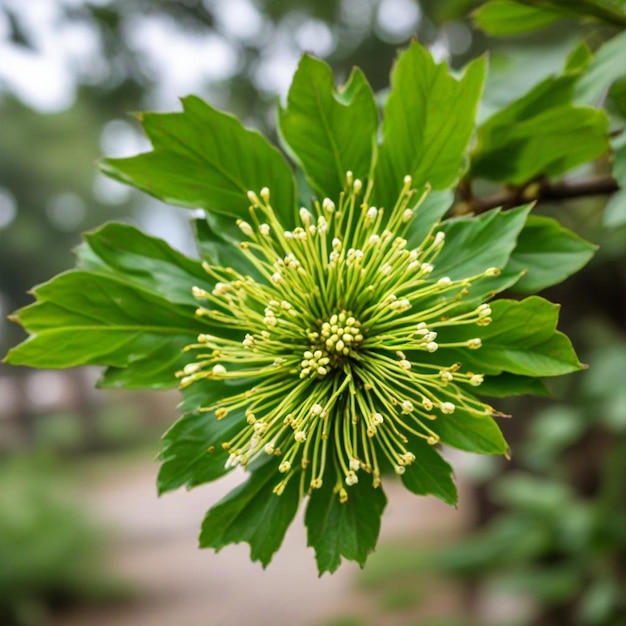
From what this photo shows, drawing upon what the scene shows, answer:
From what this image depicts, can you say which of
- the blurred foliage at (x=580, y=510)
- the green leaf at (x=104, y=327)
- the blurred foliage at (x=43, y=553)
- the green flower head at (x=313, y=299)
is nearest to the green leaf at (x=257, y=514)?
the green flower head at (x=313, y=299)

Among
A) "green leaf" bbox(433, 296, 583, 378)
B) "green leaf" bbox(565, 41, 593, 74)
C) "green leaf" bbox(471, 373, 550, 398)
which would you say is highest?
"green leaf" bbox(565, 41, 593, 74)

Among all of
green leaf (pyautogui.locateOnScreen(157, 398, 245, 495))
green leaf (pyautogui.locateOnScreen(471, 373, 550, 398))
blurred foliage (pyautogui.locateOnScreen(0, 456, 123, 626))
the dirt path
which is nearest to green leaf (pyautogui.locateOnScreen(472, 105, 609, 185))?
green leaf (pyautogui.locateOnScreen(471, 373, 550, 398))

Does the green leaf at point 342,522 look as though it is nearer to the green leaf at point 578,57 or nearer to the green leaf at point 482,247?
the green leaf at point 482,247

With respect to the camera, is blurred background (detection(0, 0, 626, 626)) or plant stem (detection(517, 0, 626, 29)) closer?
plant stem (detection(517, 0, 626, 29))

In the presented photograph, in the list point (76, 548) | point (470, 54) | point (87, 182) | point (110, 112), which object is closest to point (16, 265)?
point (87, 182)

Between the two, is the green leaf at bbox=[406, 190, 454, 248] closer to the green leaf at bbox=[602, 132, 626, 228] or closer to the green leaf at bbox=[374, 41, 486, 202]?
the green leaf at bbox=[374, 41, 486, 202]

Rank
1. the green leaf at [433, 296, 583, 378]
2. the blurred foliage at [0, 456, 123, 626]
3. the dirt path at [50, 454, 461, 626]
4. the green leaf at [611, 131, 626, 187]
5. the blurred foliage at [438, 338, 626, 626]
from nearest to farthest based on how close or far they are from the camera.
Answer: the green leaf at [433, 296, 583, 378] → the green leaf at [611, 131, 626, 187] → the blurred foliage at [438, 338, 626, 626] → the blurred foliage at [0, 456, 123, 626] → the dirt path at [50, 454, 461, 626]

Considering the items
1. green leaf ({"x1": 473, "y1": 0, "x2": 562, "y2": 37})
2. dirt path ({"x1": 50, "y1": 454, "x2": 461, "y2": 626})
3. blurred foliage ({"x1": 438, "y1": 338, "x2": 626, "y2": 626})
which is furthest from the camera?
dirt path ({"x1": 50, "y1": 454, "x2": 461, "y2": 626})
